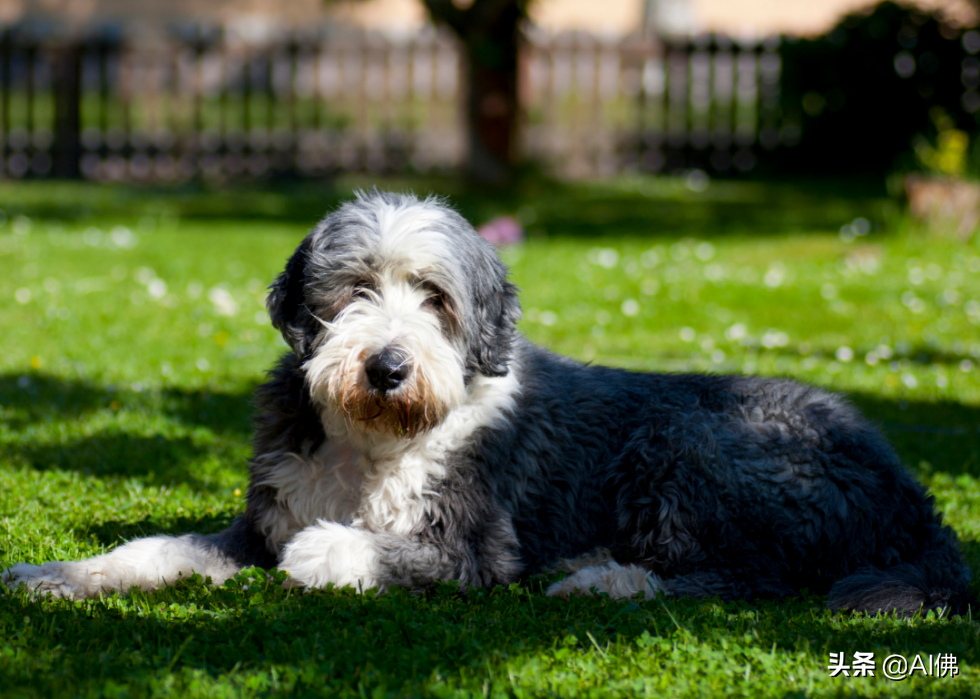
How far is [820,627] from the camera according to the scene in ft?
11.8

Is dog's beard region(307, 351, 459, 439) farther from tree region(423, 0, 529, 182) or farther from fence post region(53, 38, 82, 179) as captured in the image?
fence post region(53, 38, 82, 179)

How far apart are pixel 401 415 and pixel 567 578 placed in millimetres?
861

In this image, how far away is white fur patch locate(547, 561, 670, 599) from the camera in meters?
3.92

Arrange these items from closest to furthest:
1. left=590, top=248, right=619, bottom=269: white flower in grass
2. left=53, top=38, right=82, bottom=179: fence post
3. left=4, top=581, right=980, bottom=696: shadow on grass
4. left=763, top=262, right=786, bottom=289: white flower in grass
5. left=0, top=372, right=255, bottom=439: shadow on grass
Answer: left=4, top=581, right=980, bottom=696: shadow on grass < left=0, top=372, right=255, bottom=439: shadow on grass < left=763, top=262, right=786, bottom=289: white flower in grass < left=590, top=248, right=619, bottom=269: white flower in grass < left=53, top=38, right=82, bottom=179: fence post

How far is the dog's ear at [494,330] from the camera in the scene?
399 cm

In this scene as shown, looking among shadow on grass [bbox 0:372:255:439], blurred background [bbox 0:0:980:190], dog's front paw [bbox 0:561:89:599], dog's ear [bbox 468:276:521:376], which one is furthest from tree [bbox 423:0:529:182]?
dog's front paw [bbox 0:561:89:599]

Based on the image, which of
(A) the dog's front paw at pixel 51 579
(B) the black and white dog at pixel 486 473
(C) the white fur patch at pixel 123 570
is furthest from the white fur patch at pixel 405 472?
(A) the dog's front paw at pixel 51 579

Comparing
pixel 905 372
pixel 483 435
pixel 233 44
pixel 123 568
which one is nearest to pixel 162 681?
pixel 123 568

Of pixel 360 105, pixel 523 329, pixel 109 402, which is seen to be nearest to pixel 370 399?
pixel 109 402

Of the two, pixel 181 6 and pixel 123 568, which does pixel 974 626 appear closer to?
pixel 123 568

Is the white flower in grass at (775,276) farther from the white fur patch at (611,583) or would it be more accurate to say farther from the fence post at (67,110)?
the fence post at (67,110)

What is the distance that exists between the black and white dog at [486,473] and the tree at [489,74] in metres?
11.8

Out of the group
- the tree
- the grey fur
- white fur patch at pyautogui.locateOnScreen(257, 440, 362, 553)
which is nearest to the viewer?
the grey fur

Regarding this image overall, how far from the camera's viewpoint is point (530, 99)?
62.3ft
